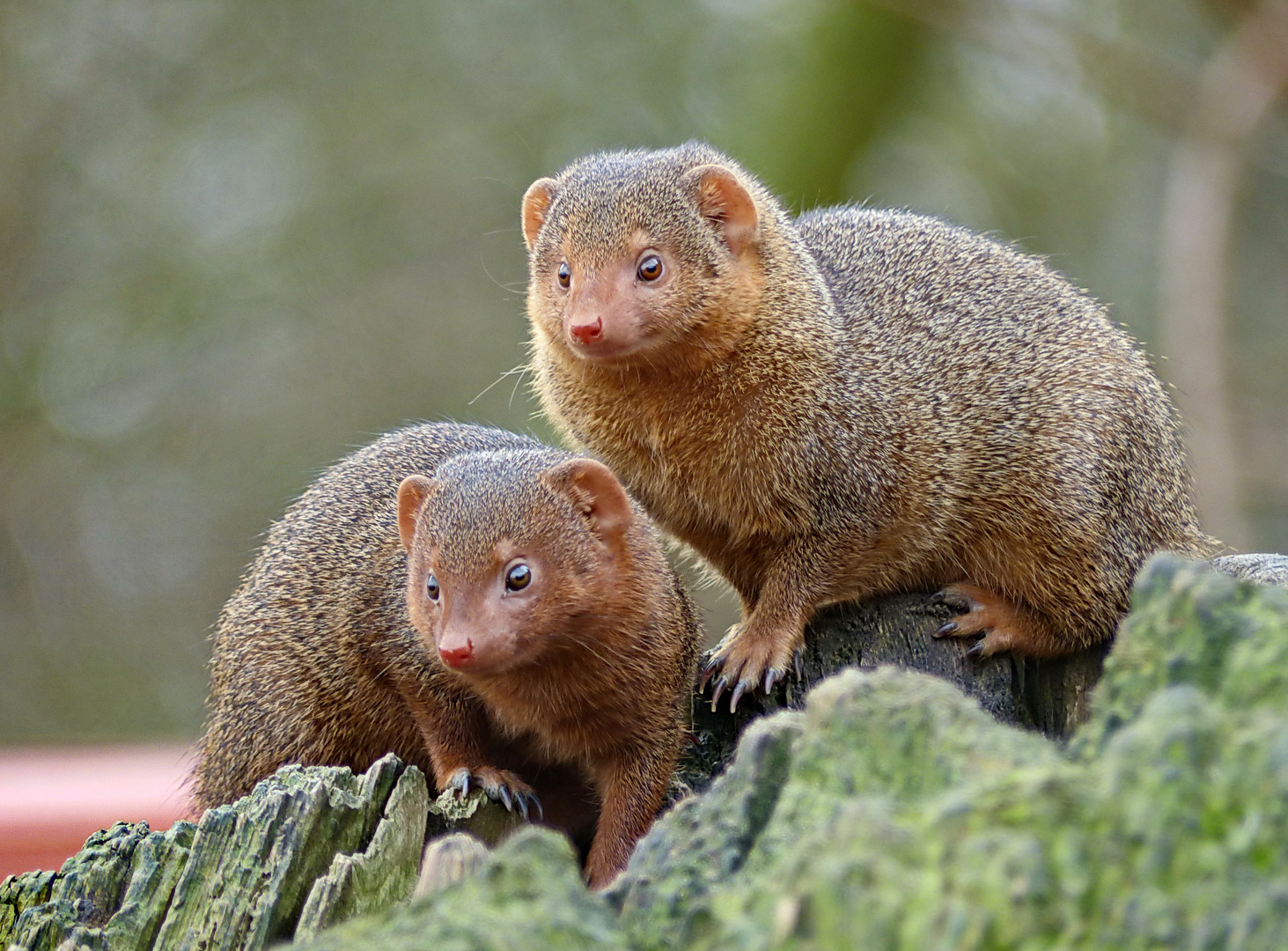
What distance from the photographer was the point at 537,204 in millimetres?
4180

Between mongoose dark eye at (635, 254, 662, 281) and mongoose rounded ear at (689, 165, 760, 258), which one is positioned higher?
mongoose rounded ear at (689, 165, 760, 258)

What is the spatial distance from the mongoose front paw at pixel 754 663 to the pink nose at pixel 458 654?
841 millimetres

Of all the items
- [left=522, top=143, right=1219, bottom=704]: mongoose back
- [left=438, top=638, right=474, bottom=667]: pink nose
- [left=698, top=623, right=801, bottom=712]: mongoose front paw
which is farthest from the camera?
[left=522, top=143, right=1219, bottom=704]: mongoose back

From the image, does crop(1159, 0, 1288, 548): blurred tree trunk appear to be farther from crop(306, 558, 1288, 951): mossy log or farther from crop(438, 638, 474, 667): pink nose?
crop(306, 558, 1288, 951): mossy log

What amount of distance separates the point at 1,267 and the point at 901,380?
7231 mm

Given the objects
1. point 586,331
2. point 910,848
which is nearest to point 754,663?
point 586,331

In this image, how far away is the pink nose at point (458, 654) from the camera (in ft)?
10.1

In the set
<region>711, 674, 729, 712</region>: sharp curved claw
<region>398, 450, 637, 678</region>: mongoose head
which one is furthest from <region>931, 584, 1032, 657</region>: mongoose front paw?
<region>398, 450, 637, 678</region>: mongoose head

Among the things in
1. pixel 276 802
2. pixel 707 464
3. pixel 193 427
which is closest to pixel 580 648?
pixel 707 464

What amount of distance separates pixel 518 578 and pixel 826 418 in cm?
102

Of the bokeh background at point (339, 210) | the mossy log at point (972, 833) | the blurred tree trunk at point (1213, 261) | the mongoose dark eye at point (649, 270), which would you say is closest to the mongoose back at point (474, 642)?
the mongoose dark eye at point (649, 270)

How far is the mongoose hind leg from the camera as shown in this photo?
3719 millimetres

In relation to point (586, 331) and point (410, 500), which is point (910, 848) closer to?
point (586, 331)

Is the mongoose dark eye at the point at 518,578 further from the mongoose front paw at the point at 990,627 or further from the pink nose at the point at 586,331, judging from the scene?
the mongoose front paw at the point at 990,627
